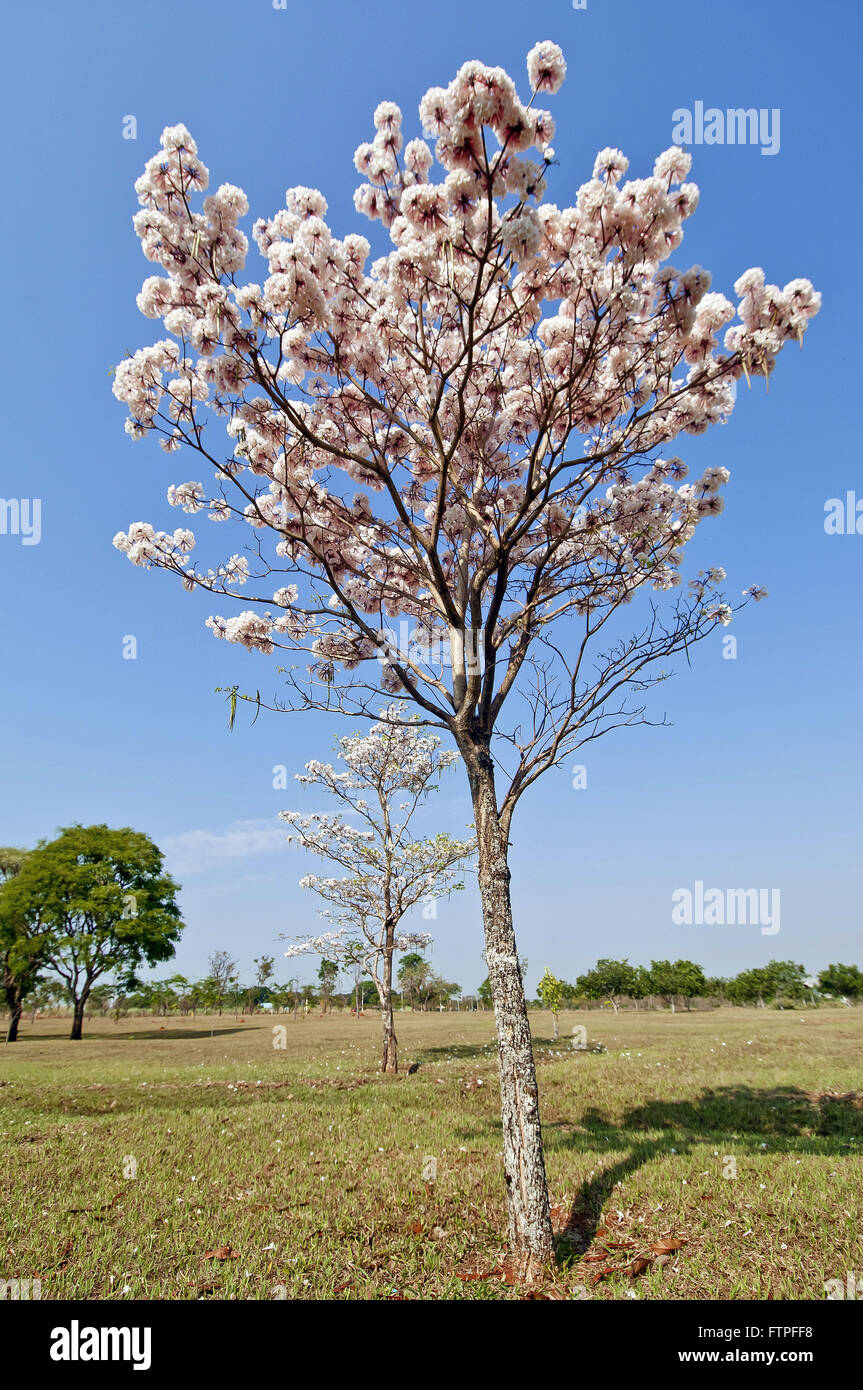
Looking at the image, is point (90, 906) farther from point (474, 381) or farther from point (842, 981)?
point (842, 981)

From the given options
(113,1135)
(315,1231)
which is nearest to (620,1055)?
(113,1135)

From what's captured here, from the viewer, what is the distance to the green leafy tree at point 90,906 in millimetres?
36938

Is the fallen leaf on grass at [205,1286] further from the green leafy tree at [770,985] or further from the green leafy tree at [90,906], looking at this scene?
the green leafy tree at [770,985]

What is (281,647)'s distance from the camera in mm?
8031

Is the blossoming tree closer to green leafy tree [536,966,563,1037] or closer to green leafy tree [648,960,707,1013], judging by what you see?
green leafy tree [536,966,563,1037]

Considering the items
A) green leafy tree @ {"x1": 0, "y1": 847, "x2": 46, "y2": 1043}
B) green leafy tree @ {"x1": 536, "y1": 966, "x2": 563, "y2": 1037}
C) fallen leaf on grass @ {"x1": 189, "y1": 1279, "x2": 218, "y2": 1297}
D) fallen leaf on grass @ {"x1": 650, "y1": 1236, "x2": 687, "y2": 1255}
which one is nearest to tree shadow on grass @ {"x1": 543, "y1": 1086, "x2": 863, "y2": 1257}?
fallen leaf on grass @ {"x1": 650, "y1": 1236, "x2": 687, "y2": 1255}

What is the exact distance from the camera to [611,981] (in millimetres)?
76062

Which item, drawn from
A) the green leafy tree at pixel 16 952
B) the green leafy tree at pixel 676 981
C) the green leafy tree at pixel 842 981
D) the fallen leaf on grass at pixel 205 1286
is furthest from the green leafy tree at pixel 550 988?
the green leafy tree at pixel 842 981

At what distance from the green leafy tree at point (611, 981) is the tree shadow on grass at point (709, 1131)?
67.2m

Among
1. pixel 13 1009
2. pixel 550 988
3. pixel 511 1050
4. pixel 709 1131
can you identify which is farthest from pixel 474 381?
pixel 13 1009

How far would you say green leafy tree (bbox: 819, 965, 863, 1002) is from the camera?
239ft

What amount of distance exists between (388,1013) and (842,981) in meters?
76.9

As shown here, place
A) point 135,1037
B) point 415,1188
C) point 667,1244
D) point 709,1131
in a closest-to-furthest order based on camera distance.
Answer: point 667,1244
point 415,1188
point 709,1131
point 135,1037

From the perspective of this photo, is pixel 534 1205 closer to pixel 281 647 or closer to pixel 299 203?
pixel 281 647
